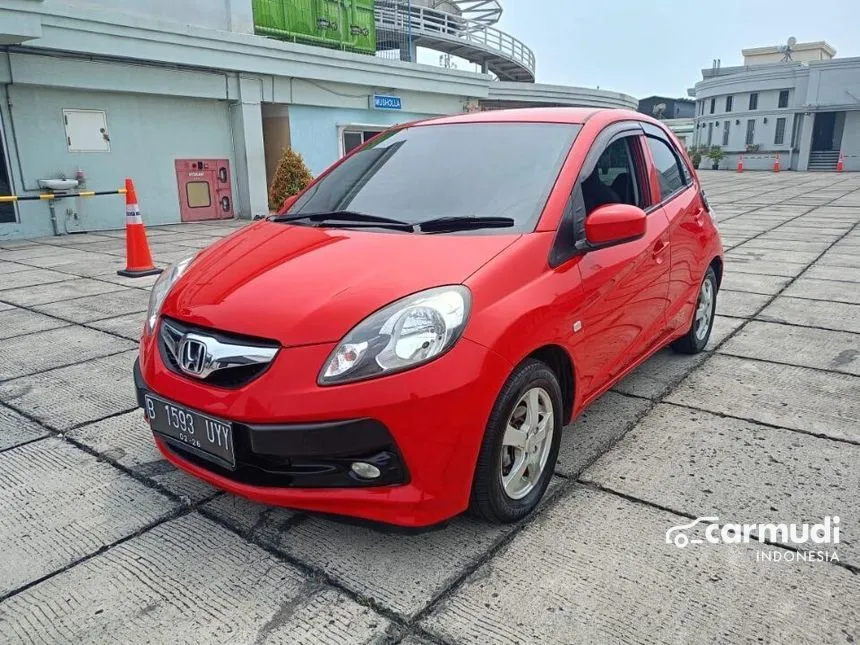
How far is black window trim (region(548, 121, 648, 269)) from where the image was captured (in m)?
2.68

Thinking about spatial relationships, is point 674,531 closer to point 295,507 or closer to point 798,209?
point 295,507

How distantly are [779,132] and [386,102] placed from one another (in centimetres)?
3724

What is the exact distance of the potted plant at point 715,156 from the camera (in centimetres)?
4519

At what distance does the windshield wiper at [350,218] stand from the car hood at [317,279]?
88 millimetres

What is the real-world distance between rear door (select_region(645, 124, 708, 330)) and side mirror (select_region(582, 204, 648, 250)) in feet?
3.18

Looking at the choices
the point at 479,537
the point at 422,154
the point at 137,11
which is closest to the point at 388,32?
the point at 137,11

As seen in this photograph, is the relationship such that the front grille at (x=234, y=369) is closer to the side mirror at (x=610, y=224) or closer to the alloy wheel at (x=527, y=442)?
the alloy wheel at (x=527, y=442)

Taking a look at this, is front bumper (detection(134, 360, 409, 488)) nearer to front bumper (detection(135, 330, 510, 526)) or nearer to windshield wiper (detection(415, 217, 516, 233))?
front bumper (detection(135, 330, 510, 526))

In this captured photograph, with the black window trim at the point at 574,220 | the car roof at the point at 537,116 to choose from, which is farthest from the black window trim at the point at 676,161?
the black window trim at the point at 574,220

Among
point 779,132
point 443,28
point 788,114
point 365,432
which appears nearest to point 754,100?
point 788,114

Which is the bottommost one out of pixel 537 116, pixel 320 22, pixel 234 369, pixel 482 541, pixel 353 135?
pixel 482 541

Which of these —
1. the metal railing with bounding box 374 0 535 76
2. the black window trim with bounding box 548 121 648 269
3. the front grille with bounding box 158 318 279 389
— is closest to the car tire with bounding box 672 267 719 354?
the black window trim with bounding box 548 121 648 269

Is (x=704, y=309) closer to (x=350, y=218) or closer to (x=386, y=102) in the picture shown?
(x=350, y=218)

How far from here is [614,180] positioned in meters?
3.34
